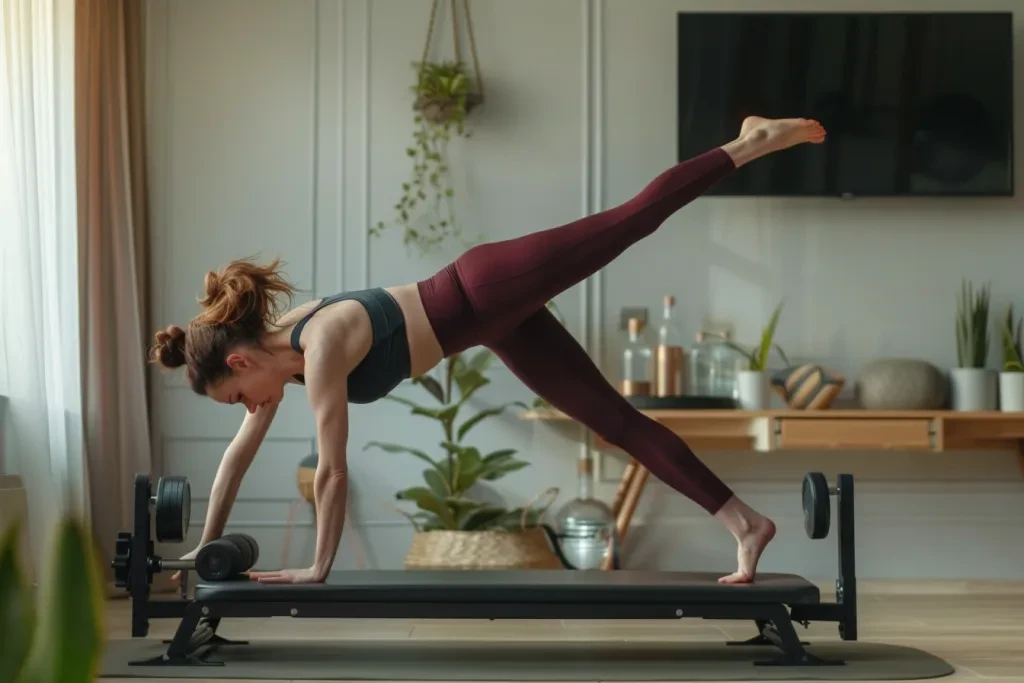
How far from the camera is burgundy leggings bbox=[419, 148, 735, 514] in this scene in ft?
7.76

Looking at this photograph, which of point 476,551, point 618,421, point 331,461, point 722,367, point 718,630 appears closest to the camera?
point 331,461

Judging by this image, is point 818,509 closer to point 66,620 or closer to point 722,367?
point 722,367

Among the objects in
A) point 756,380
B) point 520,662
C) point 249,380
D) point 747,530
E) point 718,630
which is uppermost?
point 249,380

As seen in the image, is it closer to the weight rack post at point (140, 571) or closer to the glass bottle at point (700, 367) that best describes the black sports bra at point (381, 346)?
the weight rack post at point (140, 571)

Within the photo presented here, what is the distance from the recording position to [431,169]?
4207 millimetres

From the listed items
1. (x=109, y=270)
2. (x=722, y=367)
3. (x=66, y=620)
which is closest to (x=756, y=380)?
(x=722, y=367)

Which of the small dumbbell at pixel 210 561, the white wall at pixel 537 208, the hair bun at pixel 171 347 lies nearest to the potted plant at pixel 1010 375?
the white wall at pixel 537 208

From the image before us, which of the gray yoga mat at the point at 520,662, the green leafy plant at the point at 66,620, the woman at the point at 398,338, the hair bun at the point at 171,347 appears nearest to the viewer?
the green leafy plant at the point at 66,620

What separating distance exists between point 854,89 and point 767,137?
1.64 meters

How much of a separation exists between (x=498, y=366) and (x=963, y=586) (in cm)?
185

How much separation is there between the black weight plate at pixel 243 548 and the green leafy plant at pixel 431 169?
1.88m

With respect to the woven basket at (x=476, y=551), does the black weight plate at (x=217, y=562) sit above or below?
above

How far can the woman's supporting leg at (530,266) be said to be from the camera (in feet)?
7.74

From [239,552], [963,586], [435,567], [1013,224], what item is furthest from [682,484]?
[1013,224]
